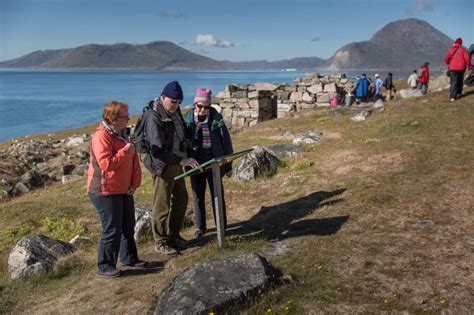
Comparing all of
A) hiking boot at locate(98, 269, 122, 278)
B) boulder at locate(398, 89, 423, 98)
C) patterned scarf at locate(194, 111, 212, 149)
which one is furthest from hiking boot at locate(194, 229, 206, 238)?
boulder at locate(398, 89, 423, 98)

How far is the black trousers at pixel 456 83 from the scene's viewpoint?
772 inches

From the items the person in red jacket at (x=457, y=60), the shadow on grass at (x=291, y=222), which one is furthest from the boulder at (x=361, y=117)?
the shadow on grass at (x=291, y=222)

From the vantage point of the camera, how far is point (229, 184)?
13.2 metres

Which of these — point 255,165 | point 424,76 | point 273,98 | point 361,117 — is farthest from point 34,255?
point 424,76

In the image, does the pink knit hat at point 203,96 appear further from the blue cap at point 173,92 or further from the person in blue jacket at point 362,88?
the person in blue jacket at point 362,88

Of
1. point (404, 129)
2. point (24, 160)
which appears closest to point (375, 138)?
point (404, 129)

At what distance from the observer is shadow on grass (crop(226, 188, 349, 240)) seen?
8.64 m

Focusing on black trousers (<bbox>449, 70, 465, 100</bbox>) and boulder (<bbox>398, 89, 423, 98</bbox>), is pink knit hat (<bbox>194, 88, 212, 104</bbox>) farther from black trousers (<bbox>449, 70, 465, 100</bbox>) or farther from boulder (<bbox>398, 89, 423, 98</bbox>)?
boulder (<bbox>398, 89, 423, 98</bbox>)

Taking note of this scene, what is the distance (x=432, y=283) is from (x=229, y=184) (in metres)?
7.85

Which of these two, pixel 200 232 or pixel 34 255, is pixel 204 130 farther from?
pixel 34 255

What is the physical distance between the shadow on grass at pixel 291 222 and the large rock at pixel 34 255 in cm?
363

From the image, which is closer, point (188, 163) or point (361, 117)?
point (188, 163)

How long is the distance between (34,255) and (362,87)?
26.4 metres

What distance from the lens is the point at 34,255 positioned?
8406mm
